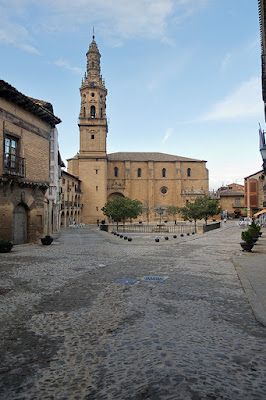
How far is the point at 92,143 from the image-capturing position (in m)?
55.4

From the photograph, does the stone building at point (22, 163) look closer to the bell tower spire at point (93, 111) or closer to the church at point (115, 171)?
the church at point (115, 171)

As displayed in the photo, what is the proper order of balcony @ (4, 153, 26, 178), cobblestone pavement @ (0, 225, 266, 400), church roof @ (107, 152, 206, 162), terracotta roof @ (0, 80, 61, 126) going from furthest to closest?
church roof @ (107, 152, 206, 162), balcony @ (4, 153, 26, 178), terracotta roof @ (0, 80, 61, 126), cobblestone pavement @ (0, 225, 266, 400)

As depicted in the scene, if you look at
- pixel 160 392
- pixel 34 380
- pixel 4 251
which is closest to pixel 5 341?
pixel 34 380

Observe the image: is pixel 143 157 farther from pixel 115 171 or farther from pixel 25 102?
pixel 25 102

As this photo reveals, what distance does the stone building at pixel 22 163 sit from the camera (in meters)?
15.0

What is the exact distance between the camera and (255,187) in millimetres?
56469

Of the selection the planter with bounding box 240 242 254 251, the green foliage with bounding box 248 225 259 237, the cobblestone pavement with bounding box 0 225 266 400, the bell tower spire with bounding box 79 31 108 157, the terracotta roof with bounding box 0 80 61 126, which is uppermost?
the bell tower spire with bounding box 79 31 108 157

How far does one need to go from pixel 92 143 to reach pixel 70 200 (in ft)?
47.2

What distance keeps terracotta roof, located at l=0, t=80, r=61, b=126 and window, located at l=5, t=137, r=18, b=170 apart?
2.10m

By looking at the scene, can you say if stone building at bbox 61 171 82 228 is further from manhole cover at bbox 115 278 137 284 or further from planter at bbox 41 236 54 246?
manhole cover at bbox 115 278 137 284

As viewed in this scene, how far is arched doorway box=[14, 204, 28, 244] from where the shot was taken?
1640 centimetres

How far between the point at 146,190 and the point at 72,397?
195 feet

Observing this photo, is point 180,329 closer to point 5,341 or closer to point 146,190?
point 5,341

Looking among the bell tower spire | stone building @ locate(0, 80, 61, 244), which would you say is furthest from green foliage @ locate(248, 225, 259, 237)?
the bell tower spire
